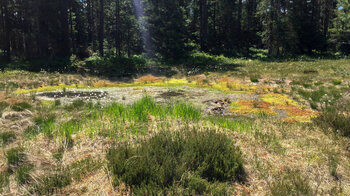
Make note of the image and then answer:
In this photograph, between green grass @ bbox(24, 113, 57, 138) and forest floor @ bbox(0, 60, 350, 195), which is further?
green grass @ bbox(24, 113, 57, 138)

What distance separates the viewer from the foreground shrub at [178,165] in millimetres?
3268

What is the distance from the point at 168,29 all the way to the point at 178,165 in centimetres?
2704

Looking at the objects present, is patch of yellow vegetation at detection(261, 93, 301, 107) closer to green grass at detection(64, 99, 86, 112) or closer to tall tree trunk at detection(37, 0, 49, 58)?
green grass at detection(64, 99, 86, 112)

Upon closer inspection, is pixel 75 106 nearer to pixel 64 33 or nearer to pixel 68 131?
pixel 68 131

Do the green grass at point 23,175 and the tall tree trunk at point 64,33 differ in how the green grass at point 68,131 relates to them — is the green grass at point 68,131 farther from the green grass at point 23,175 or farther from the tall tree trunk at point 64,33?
the tall tree trunk at point 64,33

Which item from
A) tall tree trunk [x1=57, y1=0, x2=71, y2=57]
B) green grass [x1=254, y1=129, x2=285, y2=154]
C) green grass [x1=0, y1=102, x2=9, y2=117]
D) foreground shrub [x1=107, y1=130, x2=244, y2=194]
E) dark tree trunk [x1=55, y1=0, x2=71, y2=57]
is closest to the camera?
foreground shrub [x1=107, y1=130, x2=244, y2=194]

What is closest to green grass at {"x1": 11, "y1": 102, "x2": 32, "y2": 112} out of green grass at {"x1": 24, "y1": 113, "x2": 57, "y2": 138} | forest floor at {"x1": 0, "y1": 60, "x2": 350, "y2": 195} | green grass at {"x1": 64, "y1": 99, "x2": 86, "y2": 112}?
forest floor at {"x1": 0, "y1": 60, "x2": 350, "y2": 195}

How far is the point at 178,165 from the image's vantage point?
3.56 m

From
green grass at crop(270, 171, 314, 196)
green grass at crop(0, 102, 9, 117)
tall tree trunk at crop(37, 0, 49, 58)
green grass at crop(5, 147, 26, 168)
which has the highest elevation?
tall tree trunk at crop(37, 0, 49, 58)

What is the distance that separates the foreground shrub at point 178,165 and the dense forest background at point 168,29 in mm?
25672

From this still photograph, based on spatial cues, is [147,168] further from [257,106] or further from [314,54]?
[314,54]

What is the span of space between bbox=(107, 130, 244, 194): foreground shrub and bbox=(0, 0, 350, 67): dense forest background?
84.2ft

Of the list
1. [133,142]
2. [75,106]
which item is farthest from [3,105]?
[133,142]

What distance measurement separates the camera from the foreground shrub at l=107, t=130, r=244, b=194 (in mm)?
3268
